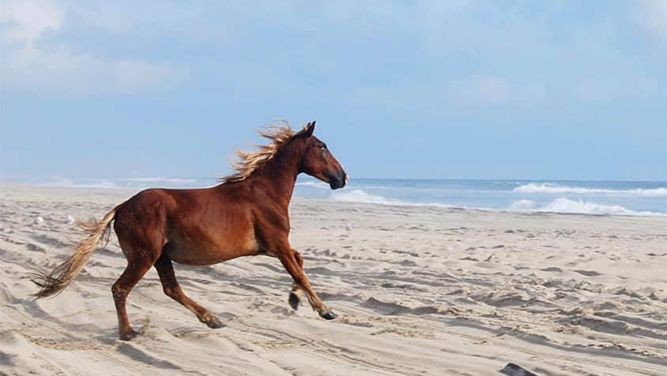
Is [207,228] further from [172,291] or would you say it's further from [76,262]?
[76,262]

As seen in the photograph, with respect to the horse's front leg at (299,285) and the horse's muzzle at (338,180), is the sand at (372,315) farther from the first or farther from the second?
the horse's muzzle at (338,180)

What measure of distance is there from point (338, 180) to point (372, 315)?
133cm

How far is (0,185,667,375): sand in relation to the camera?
6.04 m

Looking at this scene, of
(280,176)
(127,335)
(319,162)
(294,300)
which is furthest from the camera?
(319,162)

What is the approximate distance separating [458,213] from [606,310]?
19.8 m

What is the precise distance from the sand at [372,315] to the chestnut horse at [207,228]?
1.25ft

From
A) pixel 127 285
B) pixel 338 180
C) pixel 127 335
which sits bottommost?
pixel 127 335

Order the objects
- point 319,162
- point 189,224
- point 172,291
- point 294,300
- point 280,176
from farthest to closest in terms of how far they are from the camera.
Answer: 1. point 319,162
2. point 280,176
3. point 294,300
4. point 172,291
5. point 189,224

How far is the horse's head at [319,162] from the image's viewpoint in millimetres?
8047

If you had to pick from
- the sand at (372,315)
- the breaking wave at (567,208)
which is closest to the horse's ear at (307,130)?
the sand at (372,315)

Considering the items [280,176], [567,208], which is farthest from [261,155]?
[567,208]

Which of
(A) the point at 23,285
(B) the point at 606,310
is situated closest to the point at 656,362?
(B) the point at 606,310

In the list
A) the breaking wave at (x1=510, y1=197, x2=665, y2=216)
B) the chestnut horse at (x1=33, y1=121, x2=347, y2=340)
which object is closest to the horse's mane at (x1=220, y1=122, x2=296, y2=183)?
the chestnut horse at (x1=33, y1=121, x2=347, y2=340)

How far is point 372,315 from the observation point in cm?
811
